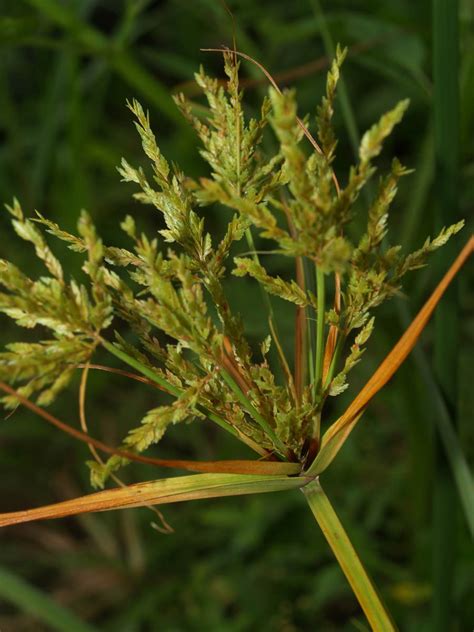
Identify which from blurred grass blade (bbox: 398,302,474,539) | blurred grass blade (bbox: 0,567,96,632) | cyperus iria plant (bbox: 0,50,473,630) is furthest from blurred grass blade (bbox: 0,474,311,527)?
blurred grass blade (bbox: 0,567,96,632)

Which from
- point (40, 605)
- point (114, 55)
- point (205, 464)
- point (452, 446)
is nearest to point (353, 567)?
point (205, 464)

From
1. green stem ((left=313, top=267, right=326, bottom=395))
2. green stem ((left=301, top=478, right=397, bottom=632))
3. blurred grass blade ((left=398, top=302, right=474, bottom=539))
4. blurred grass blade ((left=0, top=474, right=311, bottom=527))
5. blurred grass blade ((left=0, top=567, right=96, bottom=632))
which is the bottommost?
blurred grass blade ((left=0, top=567, right=96, bottom=632))

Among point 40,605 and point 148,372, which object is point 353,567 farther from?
point 40,605

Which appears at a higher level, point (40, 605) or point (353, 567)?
point (353, 567)

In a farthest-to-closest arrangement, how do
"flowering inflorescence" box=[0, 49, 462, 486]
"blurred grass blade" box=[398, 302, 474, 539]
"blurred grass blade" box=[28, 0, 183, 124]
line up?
"blurred grass blade" box=[28, 0, 183, 124]
"blurred grass blade" box=[398, 302, 474, 539]
"flowering inflorescence" box=[0, 49, 462, 486]

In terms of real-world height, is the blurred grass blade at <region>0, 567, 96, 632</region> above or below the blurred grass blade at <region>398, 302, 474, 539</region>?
below

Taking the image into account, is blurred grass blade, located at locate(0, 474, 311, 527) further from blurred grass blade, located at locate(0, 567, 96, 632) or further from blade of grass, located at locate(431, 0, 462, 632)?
blurred grass blade, located at locate(0, 567, 96, 632)
